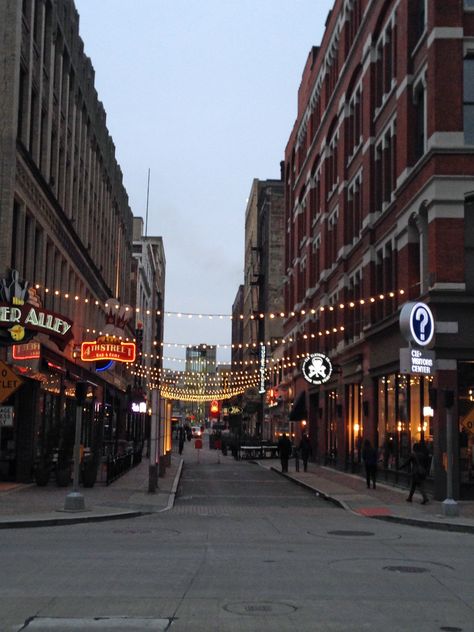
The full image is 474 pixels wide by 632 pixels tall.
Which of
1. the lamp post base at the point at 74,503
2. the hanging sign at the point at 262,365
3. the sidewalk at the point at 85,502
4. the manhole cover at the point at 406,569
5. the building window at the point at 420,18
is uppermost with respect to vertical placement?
the building window at the point at 420,18

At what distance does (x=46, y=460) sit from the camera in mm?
27453

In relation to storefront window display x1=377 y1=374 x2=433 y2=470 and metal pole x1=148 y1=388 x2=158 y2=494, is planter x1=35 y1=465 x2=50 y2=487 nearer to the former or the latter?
metal pole x1=148 y1=388 x2=158 y2=494

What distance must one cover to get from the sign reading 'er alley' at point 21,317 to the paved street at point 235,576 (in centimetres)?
778

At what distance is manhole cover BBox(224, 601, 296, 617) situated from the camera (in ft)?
30.5

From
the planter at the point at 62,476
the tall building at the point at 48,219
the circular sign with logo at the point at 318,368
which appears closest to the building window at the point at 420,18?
the tall building at the point at 48,219

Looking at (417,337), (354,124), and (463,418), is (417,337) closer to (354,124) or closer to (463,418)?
(463,418)

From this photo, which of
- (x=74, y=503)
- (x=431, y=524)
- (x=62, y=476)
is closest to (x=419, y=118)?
(x=431, y=524)

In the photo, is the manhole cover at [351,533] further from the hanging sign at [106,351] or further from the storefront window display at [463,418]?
the hanging sign at [106,351]

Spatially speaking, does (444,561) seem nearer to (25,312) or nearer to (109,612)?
(109,612)

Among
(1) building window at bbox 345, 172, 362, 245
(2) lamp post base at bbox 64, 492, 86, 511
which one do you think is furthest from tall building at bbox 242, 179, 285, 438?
(2) lamp post base at bbox 64, 492, 86, 511

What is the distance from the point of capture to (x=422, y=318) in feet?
77.7

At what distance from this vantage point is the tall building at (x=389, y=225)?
24.8 m

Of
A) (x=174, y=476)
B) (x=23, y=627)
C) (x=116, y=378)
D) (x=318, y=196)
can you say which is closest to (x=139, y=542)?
(x=23, y=627)

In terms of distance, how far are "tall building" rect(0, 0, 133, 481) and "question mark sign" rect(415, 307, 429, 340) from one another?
11.0 meters
